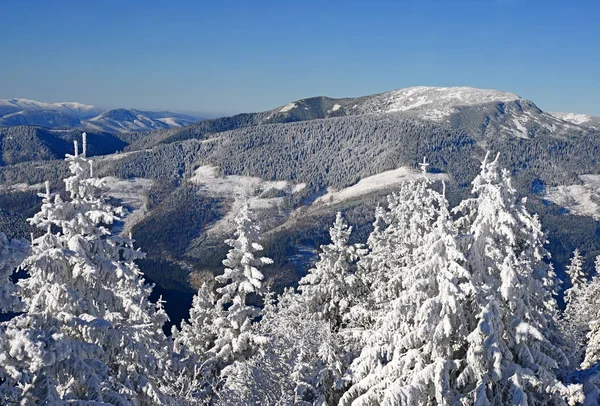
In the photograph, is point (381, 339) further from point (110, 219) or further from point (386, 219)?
point (386, 219)

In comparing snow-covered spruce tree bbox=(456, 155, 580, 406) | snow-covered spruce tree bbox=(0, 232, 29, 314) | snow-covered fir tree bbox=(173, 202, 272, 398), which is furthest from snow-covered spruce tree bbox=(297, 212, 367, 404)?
snow-covered spruce tree bbox=(0, 232, 29, 314)

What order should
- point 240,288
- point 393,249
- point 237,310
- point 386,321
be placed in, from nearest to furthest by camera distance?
point 386,321 → point 240,288 → point 237,310 → point 393,249

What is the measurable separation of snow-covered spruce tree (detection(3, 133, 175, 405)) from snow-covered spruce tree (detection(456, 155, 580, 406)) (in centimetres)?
941

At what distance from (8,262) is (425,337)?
1120cm

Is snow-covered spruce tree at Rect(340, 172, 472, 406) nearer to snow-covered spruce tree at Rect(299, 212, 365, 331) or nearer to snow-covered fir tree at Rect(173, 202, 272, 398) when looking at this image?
snow-covered fir tree at Rect(173, 202, 272, 398)

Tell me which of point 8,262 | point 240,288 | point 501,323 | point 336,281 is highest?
point 8,262

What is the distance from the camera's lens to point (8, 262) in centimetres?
1020

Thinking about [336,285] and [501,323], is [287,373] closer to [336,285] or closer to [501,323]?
[336,285]

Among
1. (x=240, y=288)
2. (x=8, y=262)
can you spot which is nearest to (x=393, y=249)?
(x=240, y=288)

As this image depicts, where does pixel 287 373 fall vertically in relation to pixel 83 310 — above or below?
below

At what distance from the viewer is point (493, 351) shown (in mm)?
14703

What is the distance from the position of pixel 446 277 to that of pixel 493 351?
97.9 inches

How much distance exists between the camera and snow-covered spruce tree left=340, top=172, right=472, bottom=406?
1484 cm

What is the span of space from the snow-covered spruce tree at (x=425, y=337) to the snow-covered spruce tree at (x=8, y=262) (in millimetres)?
10406
